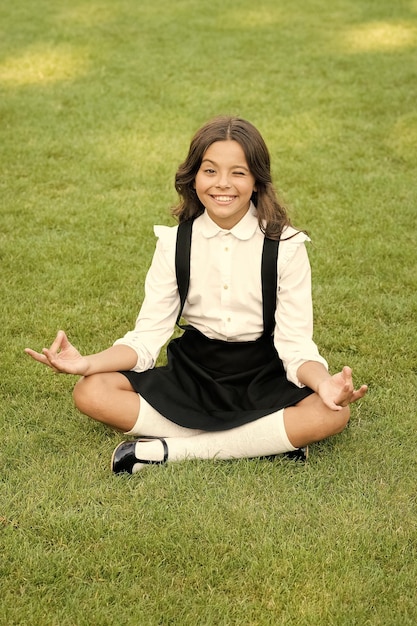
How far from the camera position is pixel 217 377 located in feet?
9.50

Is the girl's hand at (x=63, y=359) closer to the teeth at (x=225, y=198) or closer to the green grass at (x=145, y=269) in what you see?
the green grass at (x=145, y=269)

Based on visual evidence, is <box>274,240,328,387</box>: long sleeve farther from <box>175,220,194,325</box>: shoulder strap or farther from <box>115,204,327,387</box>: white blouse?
<box>175,220,194,325</box>: shoulder strap

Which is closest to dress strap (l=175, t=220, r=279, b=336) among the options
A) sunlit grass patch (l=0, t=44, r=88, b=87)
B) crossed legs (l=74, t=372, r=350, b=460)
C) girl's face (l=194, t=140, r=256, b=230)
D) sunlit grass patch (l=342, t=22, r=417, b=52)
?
girl's face (l=194, t=140, r=256, b=230)

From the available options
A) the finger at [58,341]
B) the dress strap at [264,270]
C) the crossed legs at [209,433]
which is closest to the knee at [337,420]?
the crossed legs at [209,433]

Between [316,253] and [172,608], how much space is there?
7.82ft

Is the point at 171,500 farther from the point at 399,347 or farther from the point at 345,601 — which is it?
the point at 399,347

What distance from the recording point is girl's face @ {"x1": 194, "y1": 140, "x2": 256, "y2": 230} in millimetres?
2748

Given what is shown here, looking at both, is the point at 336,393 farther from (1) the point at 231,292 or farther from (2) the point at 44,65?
(2) the point at 44,65

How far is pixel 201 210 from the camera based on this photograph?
9.70 feet

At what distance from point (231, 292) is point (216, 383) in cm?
29

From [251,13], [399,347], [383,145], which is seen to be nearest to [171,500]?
[399,347]

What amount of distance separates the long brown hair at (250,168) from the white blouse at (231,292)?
4 cm

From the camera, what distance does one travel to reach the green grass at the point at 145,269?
90.8 inches

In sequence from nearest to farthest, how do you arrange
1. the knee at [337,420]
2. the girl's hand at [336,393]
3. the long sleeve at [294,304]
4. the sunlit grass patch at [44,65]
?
the girl's hand at [336,393] < the knee at [337,420] < the long sleeve at [294,304] < the sunlit grass patch at [44,65]
